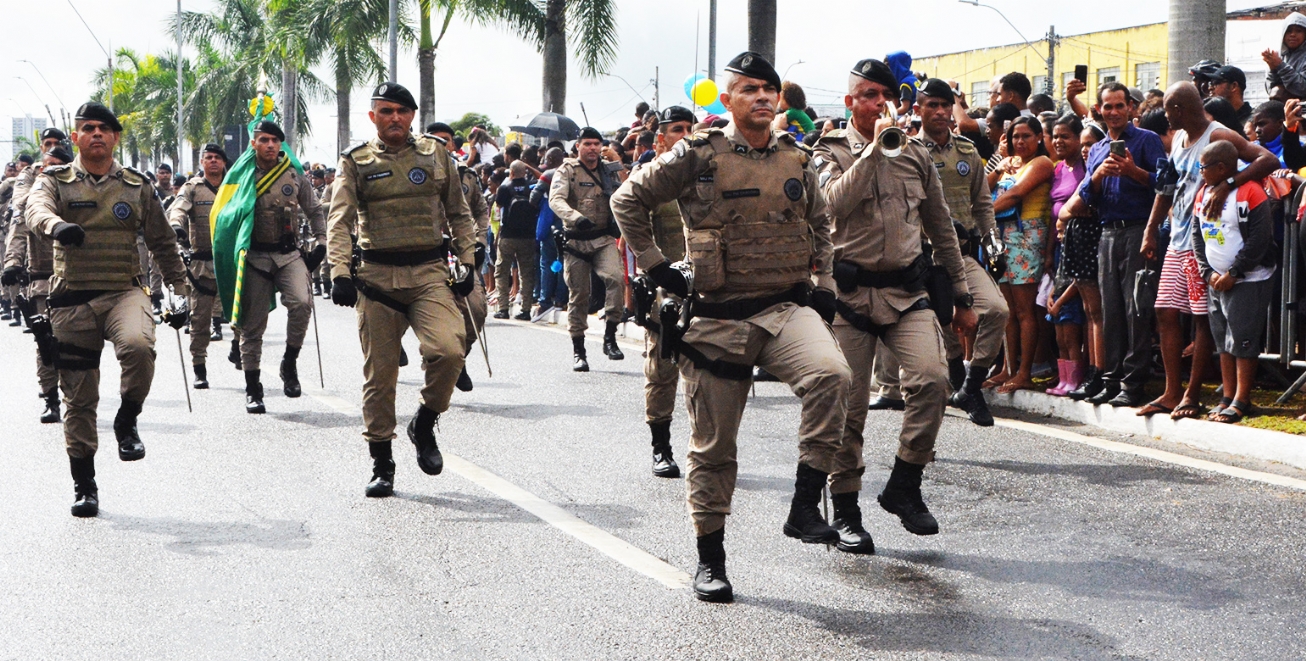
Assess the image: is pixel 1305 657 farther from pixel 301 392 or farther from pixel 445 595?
pixel 301 392

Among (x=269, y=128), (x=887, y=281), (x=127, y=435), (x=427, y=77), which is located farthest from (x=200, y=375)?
(x=427, y=77)

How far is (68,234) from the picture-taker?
7.14 m

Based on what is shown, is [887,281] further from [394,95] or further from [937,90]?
[394,95]

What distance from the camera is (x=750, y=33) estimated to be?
17.4 meters

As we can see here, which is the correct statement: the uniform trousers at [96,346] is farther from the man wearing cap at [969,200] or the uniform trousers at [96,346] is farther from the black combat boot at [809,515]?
the man wearing cap at [969,200]

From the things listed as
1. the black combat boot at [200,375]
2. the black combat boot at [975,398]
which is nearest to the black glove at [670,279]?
the black combat boot at [975,398]

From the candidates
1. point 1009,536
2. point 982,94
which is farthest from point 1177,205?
point 982,94

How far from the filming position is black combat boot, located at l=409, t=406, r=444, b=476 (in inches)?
295

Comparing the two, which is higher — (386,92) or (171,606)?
(386,92)

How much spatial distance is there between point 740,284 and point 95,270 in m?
3.66

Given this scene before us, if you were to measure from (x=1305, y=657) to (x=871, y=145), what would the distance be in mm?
2519

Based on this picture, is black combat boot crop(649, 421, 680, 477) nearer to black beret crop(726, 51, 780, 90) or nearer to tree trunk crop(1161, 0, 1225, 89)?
black beret crop(726, 51, 780, 90)

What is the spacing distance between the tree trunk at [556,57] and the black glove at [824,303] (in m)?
21.2

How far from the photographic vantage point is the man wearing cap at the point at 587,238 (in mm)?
12203
